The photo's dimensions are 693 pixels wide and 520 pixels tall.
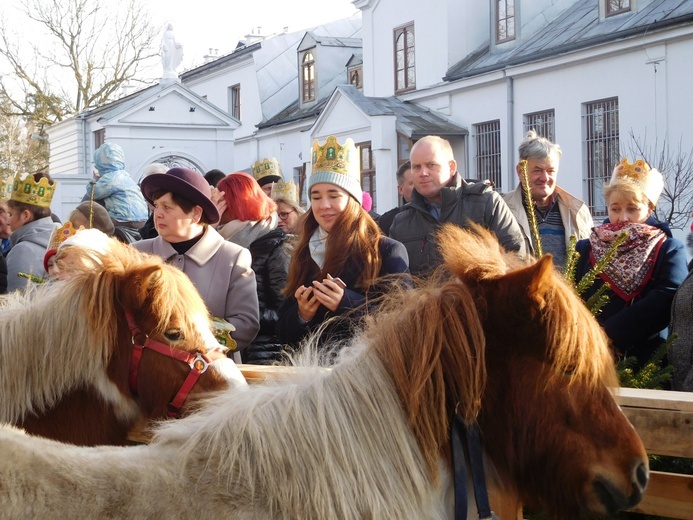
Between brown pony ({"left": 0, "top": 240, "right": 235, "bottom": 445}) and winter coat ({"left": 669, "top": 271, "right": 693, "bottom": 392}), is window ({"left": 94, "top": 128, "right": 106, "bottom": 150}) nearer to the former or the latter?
winter coat ({"left": 669, "top": 271, "right": 693, "bottom": 392})

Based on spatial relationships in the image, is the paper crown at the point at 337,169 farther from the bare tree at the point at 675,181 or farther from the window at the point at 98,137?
the window at the point at 98,137

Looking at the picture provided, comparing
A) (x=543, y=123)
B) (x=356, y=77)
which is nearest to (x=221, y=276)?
(x=543, y=123)

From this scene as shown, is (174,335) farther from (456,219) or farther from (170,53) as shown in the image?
(170,53)

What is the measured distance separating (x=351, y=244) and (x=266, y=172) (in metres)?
4.82

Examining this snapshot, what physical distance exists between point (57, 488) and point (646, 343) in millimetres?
3705

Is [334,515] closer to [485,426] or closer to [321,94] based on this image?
[485,426]

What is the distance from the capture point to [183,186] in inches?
155

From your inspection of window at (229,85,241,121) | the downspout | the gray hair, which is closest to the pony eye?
the gray hair

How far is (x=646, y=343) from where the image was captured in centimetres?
473

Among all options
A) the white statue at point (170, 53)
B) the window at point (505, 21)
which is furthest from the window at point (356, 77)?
the window at point (505, 21)

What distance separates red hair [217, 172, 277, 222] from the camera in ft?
18.4

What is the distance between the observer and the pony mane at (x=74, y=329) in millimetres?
2896

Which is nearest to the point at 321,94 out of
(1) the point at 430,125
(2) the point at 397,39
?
(2) the point at 397,39

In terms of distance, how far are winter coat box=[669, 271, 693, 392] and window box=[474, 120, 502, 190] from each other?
18.8 m
